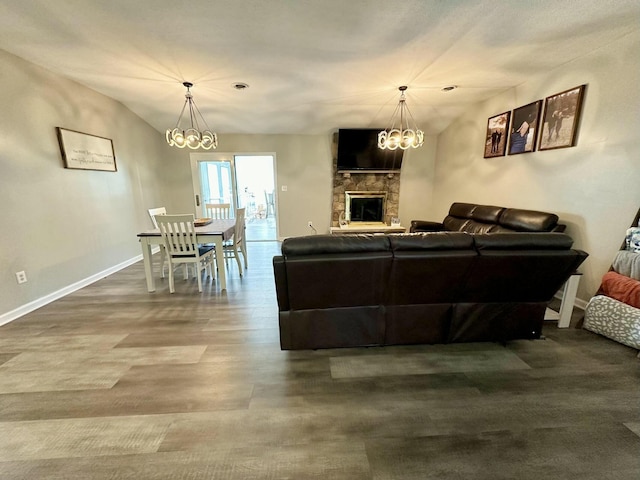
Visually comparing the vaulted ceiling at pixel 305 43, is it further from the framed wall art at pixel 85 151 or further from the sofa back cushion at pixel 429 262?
the sofa back cushion at pixel 429 262

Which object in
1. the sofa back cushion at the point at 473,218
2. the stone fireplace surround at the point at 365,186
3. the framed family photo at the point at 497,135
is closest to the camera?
the sofa back cushion at the point at 473,218

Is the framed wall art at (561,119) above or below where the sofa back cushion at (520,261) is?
above

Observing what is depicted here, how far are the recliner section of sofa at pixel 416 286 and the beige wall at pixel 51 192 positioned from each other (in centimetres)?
292

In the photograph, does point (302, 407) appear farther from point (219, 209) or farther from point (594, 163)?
point (219, 209)

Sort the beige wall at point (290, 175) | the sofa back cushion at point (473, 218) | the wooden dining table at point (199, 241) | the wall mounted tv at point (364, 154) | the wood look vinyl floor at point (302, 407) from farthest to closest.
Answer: the beige wall at point (290, 175) → the wall mounted tv at point (364, 154) → the sofa back cushion at point (473, 218) → the wooden dining table at point (199, 241) → the wood look vinyl floor at point (302, 407)

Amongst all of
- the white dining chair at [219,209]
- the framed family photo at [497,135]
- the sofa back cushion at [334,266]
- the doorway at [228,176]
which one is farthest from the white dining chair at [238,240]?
the framed family photo at [497,135]

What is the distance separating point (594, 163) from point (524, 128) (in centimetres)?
112

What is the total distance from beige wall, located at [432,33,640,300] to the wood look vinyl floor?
1.03 m

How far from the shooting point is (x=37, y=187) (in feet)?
9.88

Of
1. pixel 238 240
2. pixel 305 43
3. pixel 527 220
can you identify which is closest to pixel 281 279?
pixel 305 43

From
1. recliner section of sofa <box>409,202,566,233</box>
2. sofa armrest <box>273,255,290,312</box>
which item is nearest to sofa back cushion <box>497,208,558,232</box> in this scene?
recliner section of sofa <box>409,202,566,233</box>

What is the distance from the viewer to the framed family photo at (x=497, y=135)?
→ 390 cm

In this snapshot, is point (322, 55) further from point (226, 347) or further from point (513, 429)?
point (513, 429)

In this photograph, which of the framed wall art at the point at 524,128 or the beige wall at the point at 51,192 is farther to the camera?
the framed wall art at the point at 524,128
